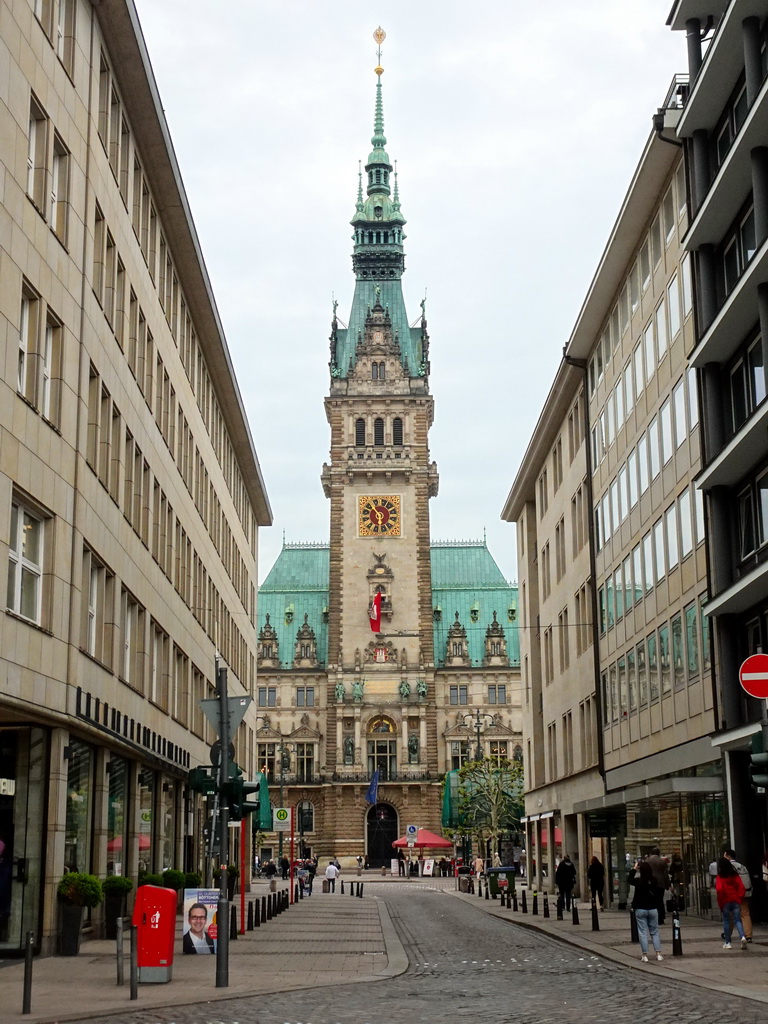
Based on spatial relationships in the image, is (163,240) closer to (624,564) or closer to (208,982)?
(624,564)

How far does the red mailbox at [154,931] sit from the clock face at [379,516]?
10665 centimetres

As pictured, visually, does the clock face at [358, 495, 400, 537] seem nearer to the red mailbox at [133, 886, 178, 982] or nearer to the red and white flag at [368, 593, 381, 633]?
the red and white flag at [368, 593, 381, 633]

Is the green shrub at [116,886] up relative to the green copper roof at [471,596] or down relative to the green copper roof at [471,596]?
down

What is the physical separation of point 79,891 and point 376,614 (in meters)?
98.5

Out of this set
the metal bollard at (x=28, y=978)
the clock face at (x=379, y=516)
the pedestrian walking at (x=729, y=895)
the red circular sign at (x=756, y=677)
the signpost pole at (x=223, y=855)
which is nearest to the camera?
the metal bollard at (x=28, y=978)

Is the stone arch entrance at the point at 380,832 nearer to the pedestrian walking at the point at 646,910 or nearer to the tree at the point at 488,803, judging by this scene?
the tree at the point at 488,803

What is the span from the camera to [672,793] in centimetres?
3375

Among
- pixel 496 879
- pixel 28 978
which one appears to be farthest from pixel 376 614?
pixel 28 978

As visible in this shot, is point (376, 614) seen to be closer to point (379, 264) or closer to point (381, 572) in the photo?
point (381, 572)

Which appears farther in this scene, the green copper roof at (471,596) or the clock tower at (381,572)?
the green copper roof at (471,596)

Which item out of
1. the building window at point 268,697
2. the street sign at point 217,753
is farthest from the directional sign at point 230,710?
the building window at point 268,697

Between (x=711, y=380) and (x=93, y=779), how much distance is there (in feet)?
56.9

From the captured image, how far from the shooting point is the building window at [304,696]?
13338 cm

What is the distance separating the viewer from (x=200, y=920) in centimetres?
2609
